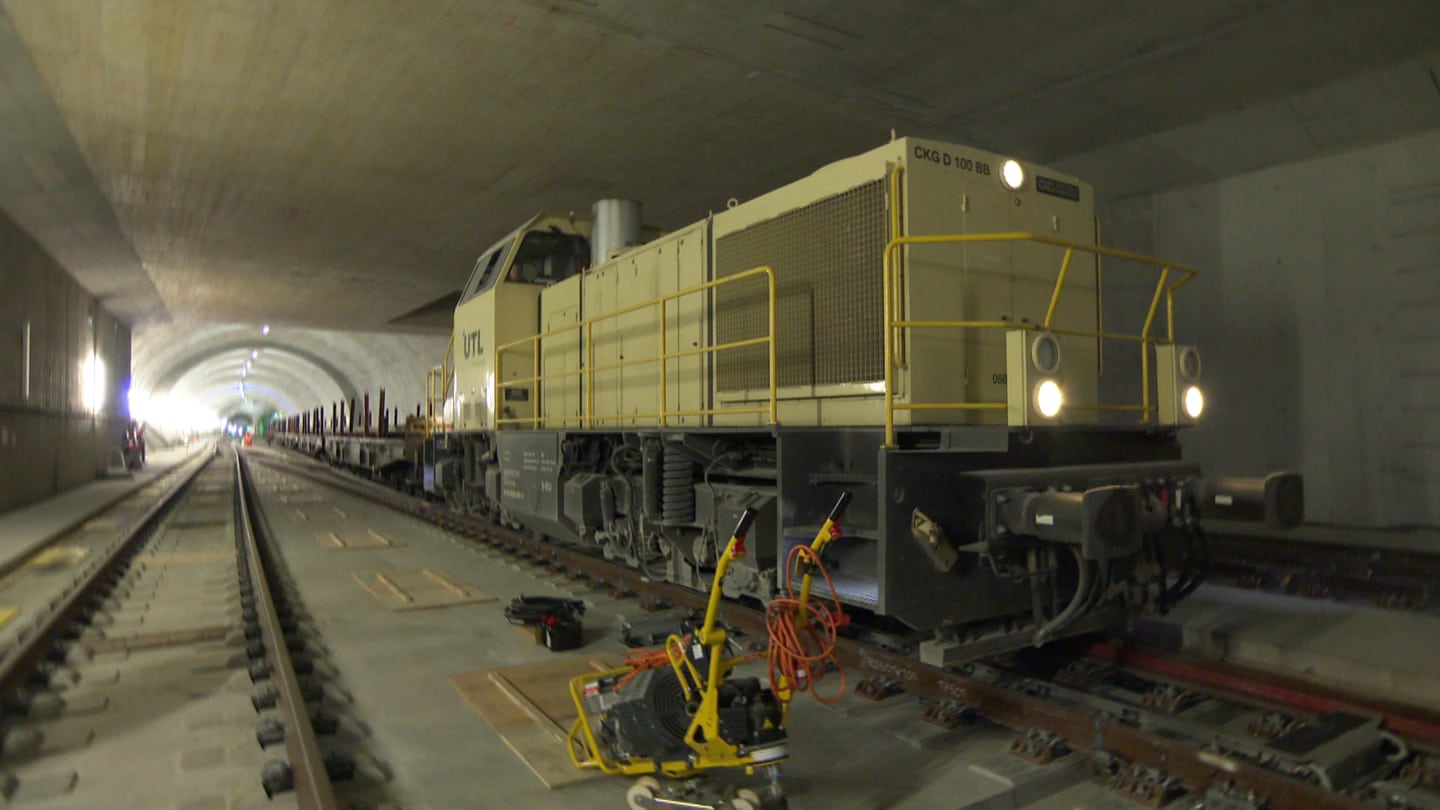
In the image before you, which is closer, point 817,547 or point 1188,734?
point 817,547

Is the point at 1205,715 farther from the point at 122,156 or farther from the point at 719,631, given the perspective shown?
the point at 122,156

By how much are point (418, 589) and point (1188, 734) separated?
233 inches

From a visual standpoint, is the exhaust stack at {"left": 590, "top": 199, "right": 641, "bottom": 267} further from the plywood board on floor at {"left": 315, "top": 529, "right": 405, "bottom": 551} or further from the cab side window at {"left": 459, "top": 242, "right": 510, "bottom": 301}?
the plywood board on floor at {"left": 315, "top": 529, "right": 405, "bottom": 551}

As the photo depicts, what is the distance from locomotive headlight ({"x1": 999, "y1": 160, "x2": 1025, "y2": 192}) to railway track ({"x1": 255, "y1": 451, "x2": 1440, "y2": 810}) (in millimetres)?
2796

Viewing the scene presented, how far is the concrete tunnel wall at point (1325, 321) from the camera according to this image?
8531mm

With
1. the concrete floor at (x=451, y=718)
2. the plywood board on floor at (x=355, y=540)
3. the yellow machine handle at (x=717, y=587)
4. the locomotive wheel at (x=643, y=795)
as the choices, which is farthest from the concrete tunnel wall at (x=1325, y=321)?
the plywood board on floor at (x=355, y=540)

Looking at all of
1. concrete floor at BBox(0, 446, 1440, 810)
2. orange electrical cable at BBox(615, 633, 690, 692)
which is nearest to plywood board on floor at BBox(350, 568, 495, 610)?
concrete floor at BBox(0, 446, 1440, 810)

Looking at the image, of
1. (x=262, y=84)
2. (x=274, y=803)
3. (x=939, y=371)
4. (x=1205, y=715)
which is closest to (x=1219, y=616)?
(x=1205, y=715)

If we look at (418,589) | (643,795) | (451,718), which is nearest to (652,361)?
(451,718)

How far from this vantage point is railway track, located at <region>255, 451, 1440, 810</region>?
10.8 ft

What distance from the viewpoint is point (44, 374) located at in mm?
16109

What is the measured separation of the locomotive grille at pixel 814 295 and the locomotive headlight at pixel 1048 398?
0.84 meters

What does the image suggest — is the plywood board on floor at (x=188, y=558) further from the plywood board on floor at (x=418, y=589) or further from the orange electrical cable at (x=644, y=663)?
the orange electrical cable at (x=644, y=663)

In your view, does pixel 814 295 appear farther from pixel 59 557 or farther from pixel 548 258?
pixel 59 557
